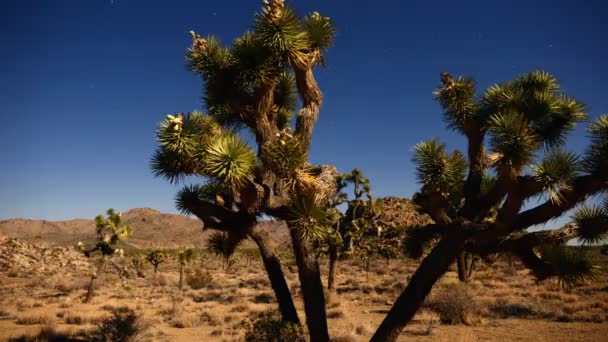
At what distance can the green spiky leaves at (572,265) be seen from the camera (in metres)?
6.20

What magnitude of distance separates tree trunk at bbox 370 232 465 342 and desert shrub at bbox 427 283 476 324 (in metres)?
6.34

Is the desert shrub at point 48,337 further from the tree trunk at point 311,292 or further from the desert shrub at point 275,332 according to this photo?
the tree trunk at point 311,292

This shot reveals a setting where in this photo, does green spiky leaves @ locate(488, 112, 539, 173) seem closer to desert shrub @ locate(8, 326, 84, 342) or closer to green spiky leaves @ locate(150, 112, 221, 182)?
green spiky leaves @ locate(150, 112, 221, 182)

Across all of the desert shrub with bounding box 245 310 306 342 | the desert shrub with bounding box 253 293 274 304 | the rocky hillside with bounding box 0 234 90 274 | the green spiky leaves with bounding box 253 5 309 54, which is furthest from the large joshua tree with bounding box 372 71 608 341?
the rocky hillside with bounding box 0 234 90 274

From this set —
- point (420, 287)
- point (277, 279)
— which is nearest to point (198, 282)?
point (277, 279)

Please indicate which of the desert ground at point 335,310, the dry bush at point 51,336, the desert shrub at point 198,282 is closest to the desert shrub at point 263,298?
the desert ground at point 335,310

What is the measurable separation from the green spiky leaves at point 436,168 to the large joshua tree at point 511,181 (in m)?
0.01

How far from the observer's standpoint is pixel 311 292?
7.33 meters

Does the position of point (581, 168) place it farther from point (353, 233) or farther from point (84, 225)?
point (84, 225)

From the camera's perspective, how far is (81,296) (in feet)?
62.4

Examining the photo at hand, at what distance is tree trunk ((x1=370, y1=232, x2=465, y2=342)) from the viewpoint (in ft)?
22.8

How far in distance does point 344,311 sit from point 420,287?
26.2 feet

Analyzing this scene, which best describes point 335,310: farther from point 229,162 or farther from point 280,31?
point 280,31

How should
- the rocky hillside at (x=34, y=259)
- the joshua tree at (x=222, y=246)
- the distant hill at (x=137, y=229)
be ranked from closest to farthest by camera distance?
the joshua tree at (x=222, y=246) → the rocky hillside at (x=34, y=259) → the distant hill at (x=137, y=229)
